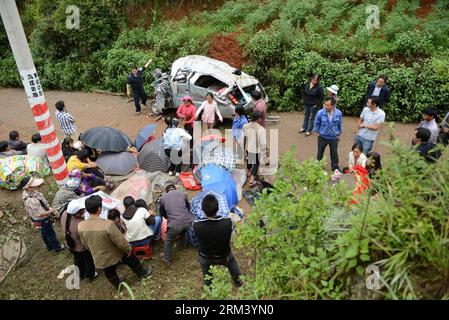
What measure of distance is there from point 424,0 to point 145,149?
994 centimetres

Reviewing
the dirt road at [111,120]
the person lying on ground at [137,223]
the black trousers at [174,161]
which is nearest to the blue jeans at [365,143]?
the dirt road at [111,120]

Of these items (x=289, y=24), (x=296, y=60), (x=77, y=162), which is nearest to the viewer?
(x=77, y=162)

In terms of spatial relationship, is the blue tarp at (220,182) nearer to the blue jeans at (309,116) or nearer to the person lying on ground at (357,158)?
the person lying on ground at (357,158)

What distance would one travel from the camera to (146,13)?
49.6ft

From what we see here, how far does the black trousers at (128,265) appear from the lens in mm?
5406

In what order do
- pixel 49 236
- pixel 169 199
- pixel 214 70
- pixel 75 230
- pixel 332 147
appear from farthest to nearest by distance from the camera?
pixel 214 70 → pixel 332 147 → pixel 49 236 → pixel 169 199 → pixel 75 230

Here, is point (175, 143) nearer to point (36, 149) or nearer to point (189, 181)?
point (189, 181)

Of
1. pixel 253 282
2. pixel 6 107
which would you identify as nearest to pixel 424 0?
pixel 253 282

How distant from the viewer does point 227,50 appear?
492 inches

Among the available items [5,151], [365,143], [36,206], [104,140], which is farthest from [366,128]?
[5,151]

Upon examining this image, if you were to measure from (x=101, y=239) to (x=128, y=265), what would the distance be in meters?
0.90

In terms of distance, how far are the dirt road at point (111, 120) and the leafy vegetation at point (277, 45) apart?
507 millimetres

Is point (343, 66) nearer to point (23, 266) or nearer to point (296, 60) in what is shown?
point (296, 60)

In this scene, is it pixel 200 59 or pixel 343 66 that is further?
pixel 200 59
